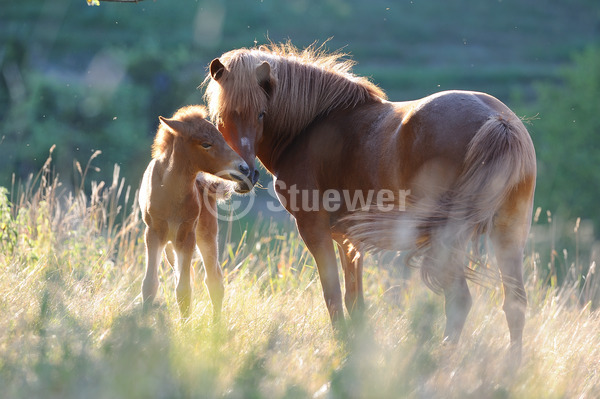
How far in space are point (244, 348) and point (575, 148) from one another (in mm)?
22183

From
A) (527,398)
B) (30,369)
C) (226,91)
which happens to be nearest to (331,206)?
(226,91)

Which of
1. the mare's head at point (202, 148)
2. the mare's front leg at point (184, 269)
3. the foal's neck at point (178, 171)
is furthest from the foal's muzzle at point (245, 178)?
the mare's front leg at point (184, 269)

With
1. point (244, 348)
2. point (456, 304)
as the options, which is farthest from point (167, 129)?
point (456, 304)

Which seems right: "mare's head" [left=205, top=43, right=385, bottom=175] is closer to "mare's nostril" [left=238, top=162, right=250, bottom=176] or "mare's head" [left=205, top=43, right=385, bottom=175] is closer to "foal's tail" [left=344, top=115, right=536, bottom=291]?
"mare's nostril" [left=238, top=162, right=250, bottom=176]

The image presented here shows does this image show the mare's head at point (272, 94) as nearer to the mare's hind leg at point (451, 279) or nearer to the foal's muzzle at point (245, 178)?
the foal's muzzle at point (245, 178)

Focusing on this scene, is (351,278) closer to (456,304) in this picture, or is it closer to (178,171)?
(456,304)

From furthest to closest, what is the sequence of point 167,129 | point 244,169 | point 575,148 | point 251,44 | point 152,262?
point 251,44
point 575,148
point 167,129
point 152,262
point 244,169

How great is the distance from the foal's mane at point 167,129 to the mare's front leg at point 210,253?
0.54 metres

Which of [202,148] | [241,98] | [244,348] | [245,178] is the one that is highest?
[241,98]

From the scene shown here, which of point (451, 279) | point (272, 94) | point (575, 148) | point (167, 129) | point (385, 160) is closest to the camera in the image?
point (451, 279)

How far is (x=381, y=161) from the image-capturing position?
4.05 metres

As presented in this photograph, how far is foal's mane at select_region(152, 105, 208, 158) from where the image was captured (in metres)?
4.40

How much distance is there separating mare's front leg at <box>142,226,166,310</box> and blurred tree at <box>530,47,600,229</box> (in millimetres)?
18759

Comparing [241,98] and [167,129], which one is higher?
[241,98]
